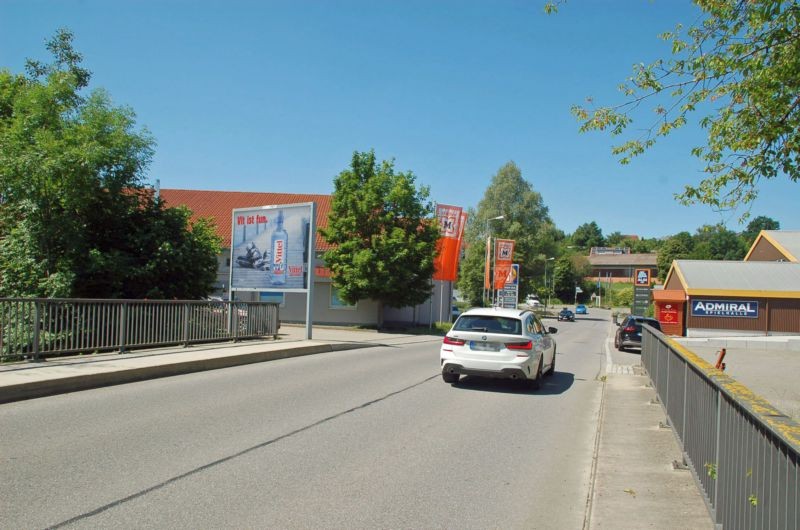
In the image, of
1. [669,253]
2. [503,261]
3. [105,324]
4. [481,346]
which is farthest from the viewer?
[669,253]

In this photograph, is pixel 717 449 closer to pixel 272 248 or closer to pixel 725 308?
pixel 272 248

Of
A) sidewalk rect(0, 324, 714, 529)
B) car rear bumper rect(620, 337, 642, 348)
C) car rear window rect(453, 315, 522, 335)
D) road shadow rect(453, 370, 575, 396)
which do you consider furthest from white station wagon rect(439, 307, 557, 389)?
car rear bumper rect(620, 337, 642, 348)

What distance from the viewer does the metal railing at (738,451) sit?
2982mm

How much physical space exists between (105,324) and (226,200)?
32.2m

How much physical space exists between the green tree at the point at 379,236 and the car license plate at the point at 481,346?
61.6ft

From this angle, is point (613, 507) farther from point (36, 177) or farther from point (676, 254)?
point (676, 254)

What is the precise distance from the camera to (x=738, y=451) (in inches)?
155

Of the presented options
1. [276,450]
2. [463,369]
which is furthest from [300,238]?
[276,450]

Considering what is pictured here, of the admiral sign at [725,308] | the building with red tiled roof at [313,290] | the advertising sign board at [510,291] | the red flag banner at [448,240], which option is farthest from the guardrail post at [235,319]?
the admiral sign at [725,308]

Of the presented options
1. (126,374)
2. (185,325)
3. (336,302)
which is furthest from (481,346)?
(336,302)

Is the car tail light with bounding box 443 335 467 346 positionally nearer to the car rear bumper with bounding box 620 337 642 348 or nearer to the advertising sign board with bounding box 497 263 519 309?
the car rear bumper with bounding box 620 337 642 348

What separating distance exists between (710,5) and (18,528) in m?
10.1

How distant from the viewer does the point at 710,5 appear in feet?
29.6

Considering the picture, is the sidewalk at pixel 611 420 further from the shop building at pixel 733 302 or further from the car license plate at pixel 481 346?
the shop building at pixel 733 302
